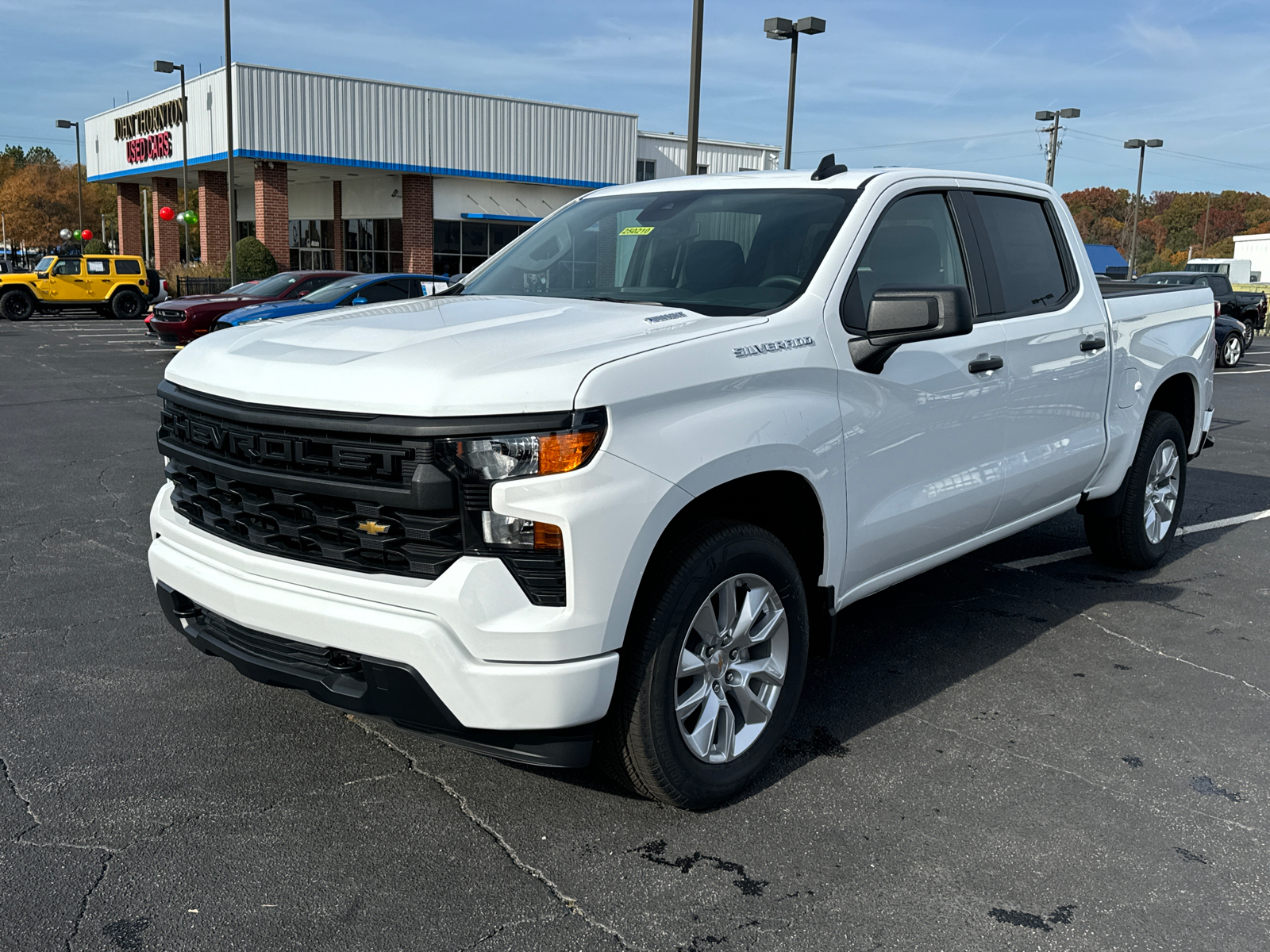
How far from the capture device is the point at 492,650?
2.87 metres

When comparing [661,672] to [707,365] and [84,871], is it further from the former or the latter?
[84,871]

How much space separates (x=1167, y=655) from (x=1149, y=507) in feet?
4.50

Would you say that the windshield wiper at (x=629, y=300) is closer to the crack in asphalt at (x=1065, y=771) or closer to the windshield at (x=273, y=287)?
the crack in asphalt at (x=1065, y=771)

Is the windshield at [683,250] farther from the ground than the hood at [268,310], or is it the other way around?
the windshield at [683,250]

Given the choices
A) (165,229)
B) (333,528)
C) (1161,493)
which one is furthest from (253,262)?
(333,528)

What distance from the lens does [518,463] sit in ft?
9.37

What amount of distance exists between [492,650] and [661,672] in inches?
20.9

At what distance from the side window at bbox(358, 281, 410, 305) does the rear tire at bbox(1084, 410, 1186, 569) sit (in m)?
12.3

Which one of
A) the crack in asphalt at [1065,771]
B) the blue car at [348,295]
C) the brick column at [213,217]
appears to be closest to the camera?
the crack in asphalt at [1065,771]

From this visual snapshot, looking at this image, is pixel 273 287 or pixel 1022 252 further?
pixel 273 287

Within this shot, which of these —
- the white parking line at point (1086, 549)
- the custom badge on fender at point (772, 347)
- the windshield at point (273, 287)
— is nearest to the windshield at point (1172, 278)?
the white parking line at point (1086, 549)

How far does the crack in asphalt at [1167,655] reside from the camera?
4641 mm

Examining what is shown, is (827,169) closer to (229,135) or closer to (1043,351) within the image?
(1043,351)

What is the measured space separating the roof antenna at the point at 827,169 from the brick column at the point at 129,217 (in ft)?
163
